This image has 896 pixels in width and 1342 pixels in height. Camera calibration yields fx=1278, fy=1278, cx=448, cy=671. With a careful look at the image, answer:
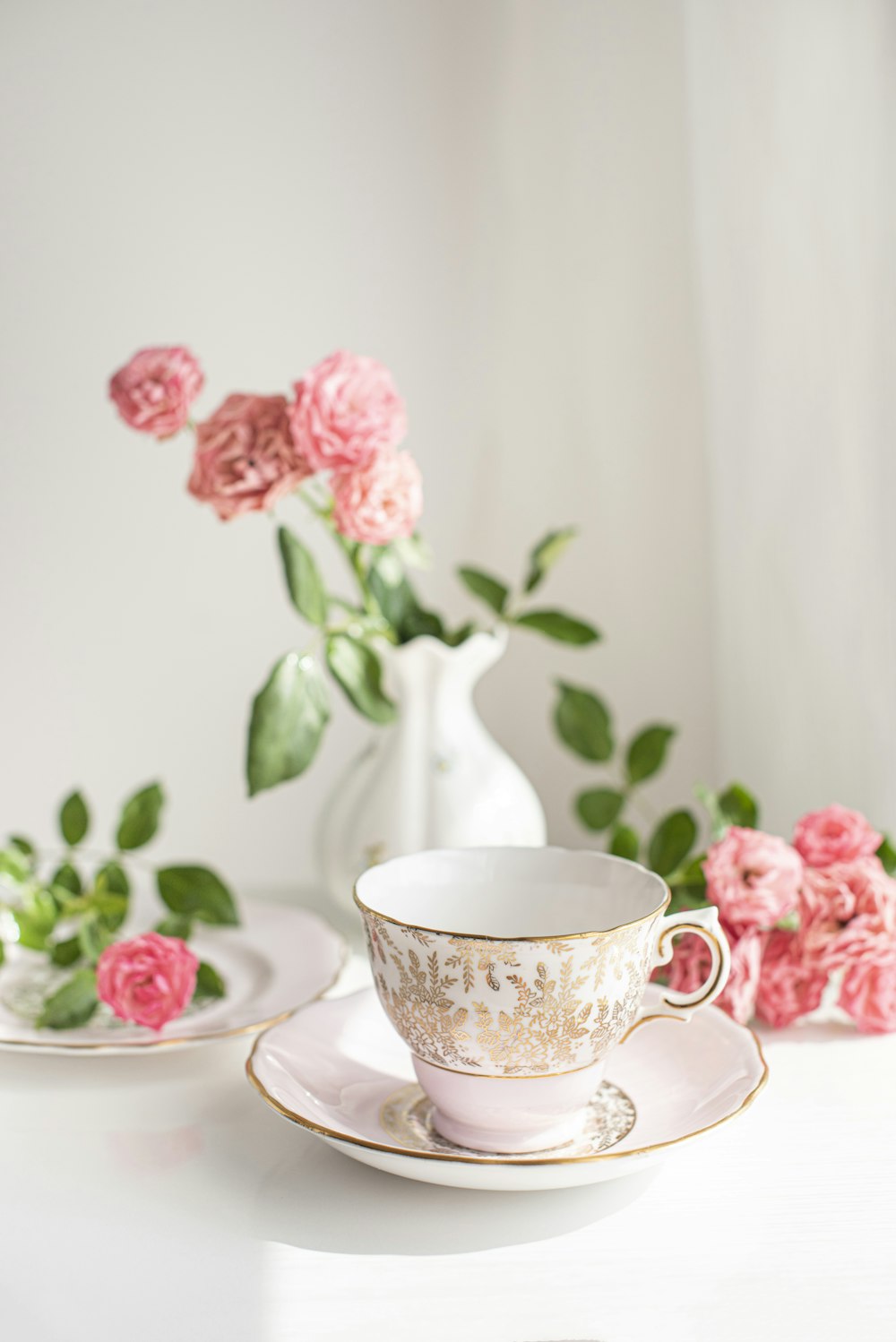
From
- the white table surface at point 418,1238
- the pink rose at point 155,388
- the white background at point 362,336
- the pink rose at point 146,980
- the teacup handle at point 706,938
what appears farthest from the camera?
the white background at point 362,336

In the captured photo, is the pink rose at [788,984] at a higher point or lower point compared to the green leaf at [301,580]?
lower

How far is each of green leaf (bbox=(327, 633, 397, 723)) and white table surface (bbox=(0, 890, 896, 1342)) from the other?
0.95ft

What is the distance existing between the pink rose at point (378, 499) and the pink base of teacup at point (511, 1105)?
13.1 inches

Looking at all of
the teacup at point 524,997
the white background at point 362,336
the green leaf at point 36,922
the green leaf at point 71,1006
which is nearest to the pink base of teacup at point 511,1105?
the teacup at point 524,997

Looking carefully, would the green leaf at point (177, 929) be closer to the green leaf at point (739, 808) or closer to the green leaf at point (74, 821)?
the green leaf at point (74, 821)

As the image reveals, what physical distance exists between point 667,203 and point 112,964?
2.55 ft

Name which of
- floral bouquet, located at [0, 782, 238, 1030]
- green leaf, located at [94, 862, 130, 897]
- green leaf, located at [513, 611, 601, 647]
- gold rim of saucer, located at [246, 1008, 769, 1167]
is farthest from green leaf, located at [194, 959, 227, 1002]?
green leaf, located at [513, 611, 601, 647]

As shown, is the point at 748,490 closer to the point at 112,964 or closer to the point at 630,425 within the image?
the point at 630,425

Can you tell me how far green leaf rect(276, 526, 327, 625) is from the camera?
2.64 feet

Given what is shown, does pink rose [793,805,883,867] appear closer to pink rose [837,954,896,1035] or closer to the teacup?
pink rose [837,954,896,1035]

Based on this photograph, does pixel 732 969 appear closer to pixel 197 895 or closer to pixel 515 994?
pixel 515 994

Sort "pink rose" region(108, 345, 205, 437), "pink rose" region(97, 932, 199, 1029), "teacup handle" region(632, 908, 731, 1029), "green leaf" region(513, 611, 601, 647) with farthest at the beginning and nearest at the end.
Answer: "green leaf" region(513, 611, 601, 647) → "pink rose" region(108, 345, 205, 437) → "pink rose" region(97, 932, 199, 1029) → "teacup handle" region(632, 908, 731, 1029)

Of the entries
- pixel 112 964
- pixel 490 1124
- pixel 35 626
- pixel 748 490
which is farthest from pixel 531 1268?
pixel 35 626

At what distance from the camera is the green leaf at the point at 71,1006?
72 cm
